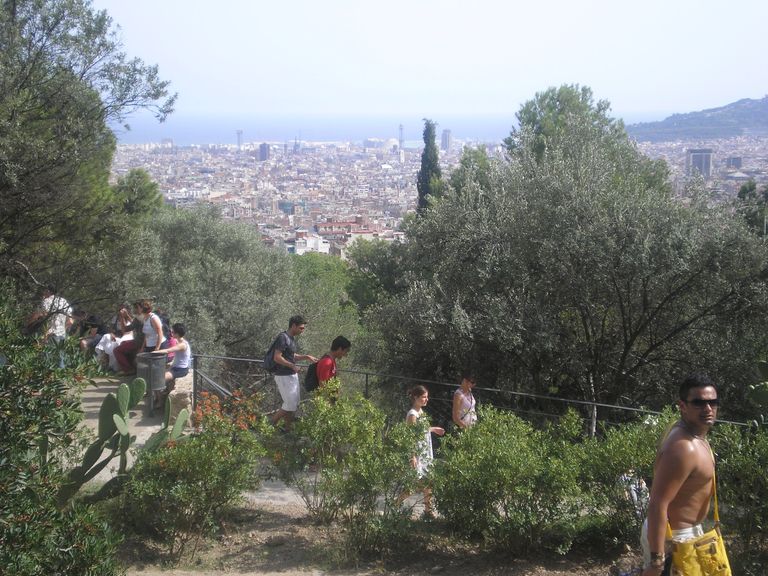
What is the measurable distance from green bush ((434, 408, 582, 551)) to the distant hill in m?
62.8

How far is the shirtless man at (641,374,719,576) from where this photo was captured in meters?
3.33

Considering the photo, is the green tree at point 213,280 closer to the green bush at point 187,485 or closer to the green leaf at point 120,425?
the green leaf at point 120,425

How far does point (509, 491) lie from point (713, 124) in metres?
76.1

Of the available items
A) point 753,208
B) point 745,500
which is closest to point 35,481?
point 745,500

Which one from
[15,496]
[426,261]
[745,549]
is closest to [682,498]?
[745,549]

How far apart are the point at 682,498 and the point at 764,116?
64.7 meters

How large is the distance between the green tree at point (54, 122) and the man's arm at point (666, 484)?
878 centimetres

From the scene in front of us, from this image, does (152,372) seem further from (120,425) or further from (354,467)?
(354,467)

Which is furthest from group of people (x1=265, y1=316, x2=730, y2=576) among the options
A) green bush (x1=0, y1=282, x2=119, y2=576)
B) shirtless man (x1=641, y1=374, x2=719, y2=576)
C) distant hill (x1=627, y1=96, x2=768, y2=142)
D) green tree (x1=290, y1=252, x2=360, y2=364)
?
distant hill (x1=627, y1=96, x2=768, y2=142)

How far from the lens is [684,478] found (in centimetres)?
334

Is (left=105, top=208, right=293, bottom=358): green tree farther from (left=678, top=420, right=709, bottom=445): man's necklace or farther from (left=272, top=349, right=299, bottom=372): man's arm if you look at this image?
(left=678, top=420, right=709, bottom=445): man's necklace

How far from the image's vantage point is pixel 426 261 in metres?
11.0

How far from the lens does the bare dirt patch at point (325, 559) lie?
15.9ft

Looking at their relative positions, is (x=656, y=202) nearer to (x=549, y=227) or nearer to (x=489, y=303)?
(x=549, y=227)
